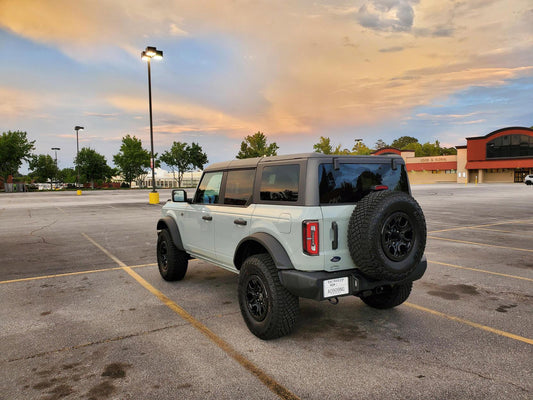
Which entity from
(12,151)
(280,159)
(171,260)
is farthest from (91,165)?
(280,159)

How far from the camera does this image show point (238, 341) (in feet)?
12.5

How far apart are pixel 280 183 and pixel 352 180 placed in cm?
75

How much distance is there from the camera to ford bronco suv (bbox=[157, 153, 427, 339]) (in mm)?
3453

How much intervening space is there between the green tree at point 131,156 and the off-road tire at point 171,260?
257ft

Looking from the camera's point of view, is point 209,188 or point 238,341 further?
point 209,188

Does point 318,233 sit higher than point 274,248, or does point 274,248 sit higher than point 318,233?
point 318,233

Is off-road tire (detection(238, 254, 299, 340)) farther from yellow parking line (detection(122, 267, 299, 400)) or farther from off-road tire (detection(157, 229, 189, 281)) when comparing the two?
off-road tire (detection(157, 229, 189, 281))

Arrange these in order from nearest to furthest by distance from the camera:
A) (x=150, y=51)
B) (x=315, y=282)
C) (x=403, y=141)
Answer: (x=315, y=282), (x=150, y=51), (x=403, y=141)

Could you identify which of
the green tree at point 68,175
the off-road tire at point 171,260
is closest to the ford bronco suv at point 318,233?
the off-road tire at point 171,260

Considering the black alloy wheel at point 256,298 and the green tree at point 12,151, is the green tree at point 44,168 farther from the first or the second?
the black alloy wheel at point 256,298

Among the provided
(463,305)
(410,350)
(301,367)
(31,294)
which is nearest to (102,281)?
(31,294)

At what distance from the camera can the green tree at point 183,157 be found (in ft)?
280

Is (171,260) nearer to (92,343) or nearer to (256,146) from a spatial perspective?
(92,343)

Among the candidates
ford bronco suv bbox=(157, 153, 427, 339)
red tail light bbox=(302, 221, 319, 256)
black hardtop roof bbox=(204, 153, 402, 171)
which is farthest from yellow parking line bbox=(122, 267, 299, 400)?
black hardtop roof bbox=(204, 153, 402, 171)
